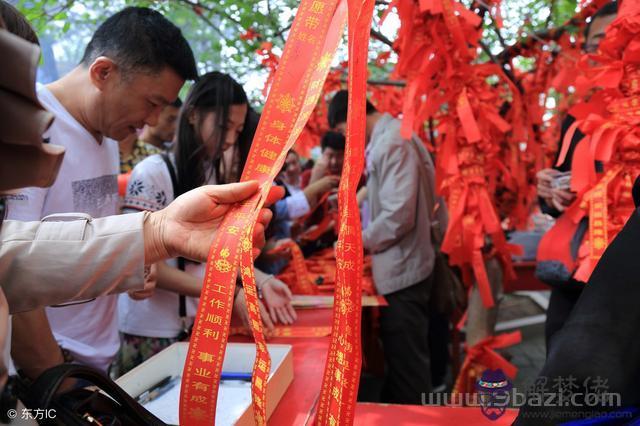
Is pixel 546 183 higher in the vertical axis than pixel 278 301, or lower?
higher

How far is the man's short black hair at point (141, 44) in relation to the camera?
1.48 m

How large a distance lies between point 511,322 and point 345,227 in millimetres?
4257

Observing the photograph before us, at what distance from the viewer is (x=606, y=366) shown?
0.78 metres

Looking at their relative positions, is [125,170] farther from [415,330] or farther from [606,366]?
[606,366]

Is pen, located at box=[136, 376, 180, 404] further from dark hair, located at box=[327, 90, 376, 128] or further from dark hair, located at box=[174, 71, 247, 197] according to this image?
dark hair, located at box=[327, 90, 376, 128]

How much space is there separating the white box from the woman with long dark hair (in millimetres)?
296

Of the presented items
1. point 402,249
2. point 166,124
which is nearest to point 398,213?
point 402,249

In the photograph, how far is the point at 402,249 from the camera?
2.61 m

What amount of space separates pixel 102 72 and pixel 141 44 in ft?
0.47

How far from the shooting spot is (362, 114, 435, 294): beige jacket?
2541 millimetres

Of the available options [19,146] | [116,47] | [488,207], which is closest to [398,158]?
[488,207]

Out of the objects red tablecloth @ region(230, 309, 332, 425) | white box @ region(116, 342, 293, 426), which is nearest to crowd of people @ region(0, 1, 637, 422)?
red tablecloth @ region(230, 309, 332, 425)

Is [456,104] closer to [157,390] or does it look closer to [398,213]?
[398,213]

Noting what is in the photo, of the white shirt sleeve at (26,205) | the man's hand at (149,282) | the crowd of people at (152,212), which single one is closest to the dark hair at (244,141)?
the crowd of people at (152,212)
